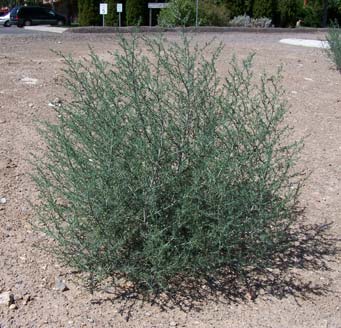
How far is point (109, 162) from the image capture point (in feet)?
10.1

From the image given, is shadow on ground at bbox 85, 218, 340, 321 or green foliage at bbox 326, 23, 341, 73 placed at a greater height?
green foliage at bbox 326, 23, 341, 73

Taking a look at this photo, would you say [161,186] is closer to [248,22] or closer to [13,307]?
[13,307]

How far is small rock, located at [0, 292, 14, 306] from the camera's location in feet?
10.7

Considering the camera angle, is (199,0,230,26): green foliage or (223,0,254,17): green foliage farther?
(223,0,254,17): green foliage

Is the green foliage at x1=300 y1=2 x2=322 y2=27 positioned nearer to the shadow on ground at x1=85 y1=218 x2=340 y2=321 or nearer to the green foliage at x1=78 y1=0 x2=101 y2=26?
the green foliage at x1=78 y1=0 x2=101 y2=26

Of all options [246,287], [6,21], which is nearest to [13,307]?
[246,287]

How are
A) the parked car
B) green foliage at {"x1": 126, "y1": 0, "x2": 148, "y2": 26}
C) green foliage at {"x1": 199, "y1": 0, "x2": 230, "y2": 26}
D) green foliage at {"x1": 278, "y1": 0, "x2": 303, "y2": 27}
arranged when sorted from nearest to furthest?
1. green foliage at {"x1": 199, "y1": 0, "x2": 230, "y2": 26}
2. green foliage at {"x1": 126, "y1": 0, "x2": 148, "y2": 26}
3. green foliage at {"x1": 278, "y1": 0, "x2": 303, "y2": 27}
4. the parked car

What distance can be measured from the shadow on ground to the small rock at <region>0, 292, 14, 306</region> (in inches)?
17.6

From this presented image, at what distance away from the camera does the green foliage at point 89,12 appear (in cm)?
2767

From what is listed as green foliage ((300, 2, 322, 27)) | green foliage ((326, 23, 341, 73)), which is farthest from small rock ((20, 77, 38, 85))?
green foliage ((300, 2, 322, 27))

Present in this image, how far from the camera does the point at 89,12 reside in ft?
91.0

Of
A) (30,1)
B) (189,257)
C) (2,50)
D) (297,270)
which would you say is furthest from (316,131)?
(30,1)

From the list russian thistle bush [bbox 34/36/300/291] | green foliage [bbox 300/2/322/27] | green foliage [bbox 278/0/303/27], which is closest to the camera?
russian thistle bush [bbox 34/36/300/291]

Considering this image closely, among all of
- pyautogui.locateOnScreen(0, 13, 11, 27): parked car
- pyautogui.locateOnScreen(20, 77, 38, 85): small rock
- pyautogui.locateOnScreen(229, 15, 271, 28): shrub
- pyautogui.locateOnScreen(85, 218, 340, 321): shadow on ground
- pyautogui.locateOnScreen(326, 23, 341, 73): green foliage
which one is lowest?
pyautogui.locateOnScreen(0, 13, 11, 27): parked car
